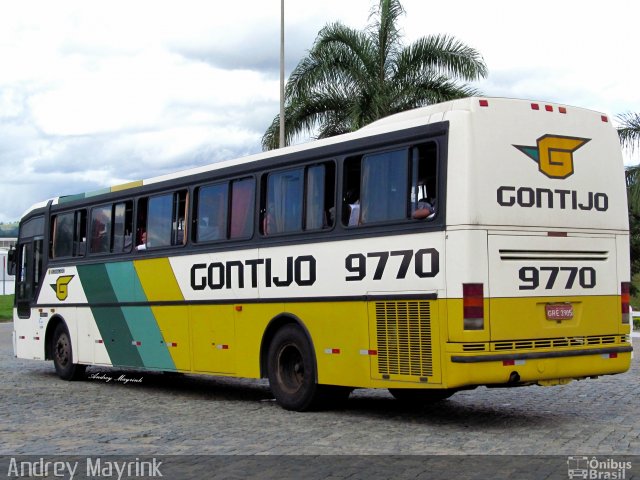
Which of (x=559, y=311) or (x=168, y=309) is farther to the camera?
(x=168, y=309)

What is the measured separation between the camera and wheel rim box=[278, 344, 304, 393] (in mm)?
13000

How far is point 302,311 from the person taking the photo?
12805mm

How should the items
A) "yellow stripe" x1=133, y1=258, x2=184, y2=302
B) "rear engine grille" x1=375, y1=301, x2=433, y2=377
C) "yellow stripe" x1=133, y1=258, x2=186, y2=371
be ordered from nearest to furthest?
"rear engine grille" x1=375, y1=301, x2=433, y2=377 < "yellow stripe" x1=133, y1=258, x2=186, y2=371 < "yellow stripe" x1=133, y1=258, x2=184, y2=302

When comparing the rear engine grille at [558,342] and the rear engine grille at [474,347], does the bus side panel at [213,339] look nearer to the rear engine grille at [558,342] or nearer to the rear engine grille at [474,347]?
the rear engine grille at [474,347]

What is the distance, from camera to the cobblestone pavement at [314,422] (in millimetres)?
9742

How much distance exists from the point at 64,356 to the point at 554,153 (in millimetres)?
10581

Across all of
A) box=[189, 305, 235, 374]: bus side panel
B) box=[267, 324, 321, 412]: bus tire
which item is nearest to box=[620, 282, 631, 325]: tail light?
box=[267, 324, 321, 412]: bus tire

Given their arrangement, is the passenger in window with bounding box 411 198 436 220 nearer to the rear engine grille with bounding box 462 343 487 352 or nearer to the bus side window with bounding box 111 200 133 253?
the rear engine grille with bounding box 462 343 487 352

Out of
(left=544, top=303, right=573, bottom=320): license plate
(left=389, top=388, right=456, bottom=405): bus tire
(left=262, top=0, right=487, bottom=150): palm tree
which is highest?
(left=262, top=0, right=487, bottom=150): palm tree

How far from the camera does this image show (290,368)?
43.2 feet

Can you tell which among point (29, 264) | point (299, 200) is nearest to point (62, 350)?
point (29, 264)

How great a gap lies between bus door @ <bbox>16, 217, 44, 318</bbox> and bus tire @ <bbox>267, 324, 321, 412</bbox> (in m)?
7.98

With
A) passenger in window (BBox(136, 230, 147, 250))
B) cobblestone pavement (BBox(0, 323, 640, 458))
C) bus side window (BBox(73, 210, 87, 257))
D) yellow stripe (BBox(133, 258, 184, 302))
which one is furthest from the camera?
bus side window (BBox(73, 210, 87, 257))

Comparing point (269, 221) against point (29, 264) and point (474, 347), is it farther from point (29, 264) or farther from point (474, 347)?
point (29, 264)
